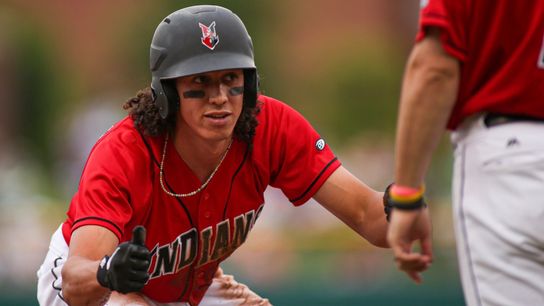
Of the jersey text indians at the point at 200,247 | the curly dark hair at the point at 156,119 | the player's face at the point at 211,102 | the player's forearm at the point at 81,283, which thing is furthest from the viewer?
the jersey text indians at the point at 200,247

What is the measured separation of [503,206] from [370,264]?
6.83m

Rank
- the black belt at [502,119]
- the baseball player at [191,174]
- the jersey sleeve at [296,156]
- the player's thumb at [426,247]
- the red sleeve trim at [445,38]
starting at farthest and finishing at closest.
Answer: the jersey sleeve at [296,156], the baseball player at [191,174], the player's thumb at [426,247], the black belt at [502,119], the red sleeve trim at [445,38]

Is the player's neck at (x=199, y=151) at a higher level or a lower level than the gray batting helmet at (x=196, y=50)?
lower

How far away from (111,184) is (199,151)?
56cm

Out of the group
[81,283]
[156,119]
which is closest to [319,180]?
[156,119]

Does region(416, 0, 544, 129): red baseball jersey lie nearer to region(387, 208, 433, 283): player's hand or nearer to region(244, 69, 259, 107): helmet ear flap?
region(387, 208, 433, 283): player's hand

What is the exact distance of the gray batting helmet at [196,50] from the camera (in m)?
5.38

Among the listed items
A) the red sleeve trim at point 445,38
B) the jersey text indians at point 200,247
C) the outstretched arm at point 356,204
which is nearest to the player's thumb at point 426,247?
the red sleeve trim at point 445,38

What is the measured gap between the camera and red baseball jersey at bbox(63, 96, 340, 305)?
5.45 metres

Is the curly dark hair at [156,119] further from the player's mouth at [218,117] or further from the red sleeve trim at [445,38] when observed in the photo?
the red sleeve trim at [445,38]

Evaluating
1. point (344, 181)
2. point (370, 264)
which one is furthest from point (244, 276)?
point (344, 181)

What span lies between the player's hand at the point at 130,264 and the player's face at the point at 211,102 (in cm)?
85

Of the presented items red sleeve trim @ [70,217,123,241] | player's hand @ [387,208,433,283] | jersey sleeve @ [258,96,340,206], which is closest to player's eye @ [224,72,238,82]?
jersey sleeve @ [258,96,340,206]

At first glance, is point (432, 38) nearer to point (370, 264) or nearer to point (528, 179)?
point (528, 179)
